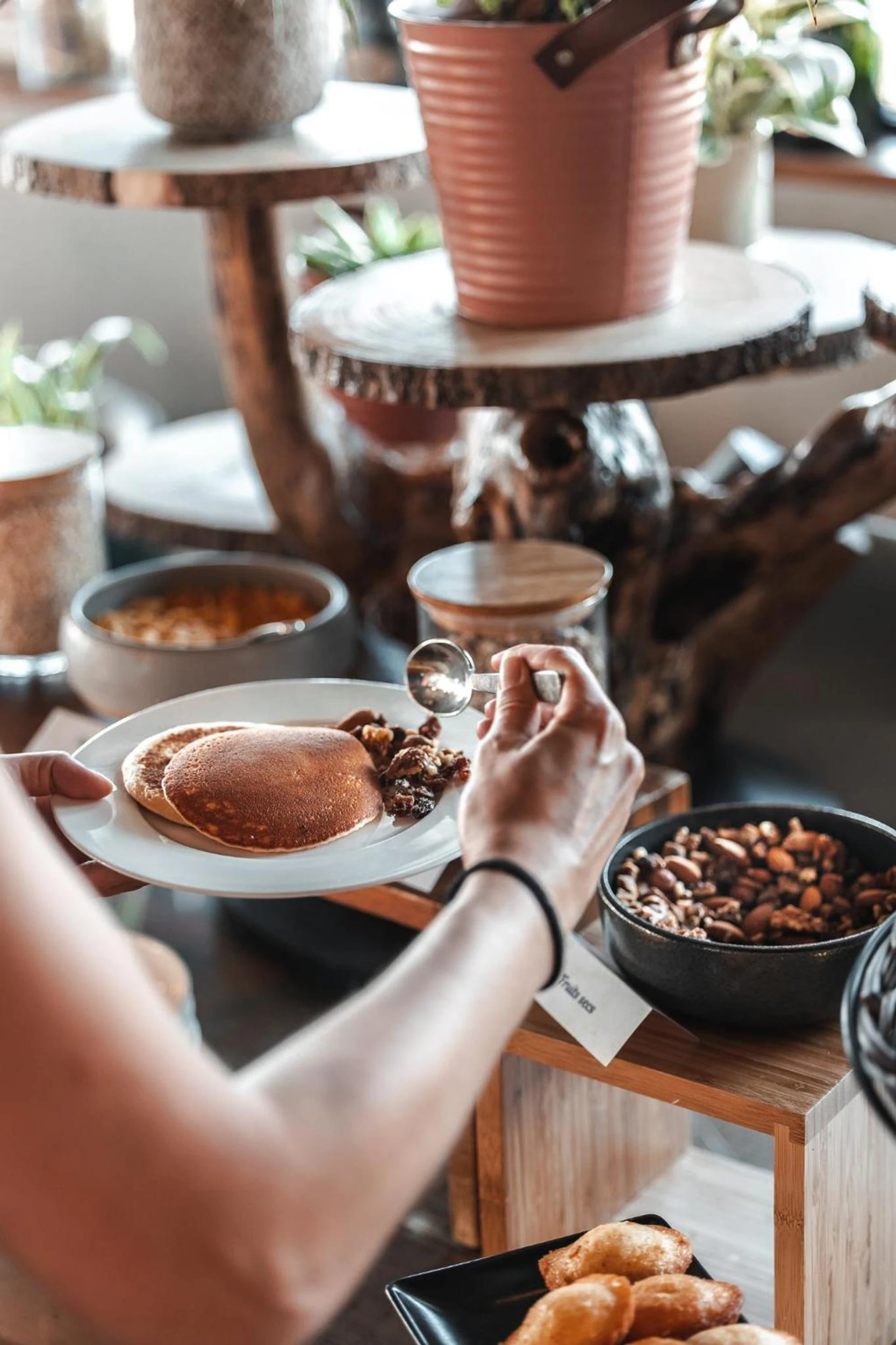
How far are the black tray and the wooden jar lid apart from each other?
521 mm

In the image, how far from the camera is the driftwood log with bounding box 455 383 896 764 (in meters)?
1.59

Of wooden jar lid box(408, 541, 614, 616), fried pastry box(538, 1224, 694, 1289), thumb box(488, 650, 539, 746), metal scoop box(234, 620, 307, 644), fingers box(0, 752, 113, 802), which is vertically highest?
thumb box(488, 650, 539, 746)

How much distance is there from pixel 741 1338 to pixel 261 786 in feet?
1.33

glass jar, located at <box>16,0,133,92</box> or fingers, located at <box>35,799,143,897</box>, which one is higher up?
glass jar, located at <box>16,0,133,92</box>

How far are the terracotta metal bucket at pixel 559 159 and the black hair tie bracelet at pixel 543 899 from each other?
27.5 inches

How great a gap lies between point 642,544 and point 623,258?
1.39 feet

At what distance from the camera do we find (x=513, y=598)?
4.34 ft

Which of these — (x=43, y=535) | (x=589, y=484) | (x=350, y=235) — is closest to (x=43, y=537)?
(x=43, y=535)

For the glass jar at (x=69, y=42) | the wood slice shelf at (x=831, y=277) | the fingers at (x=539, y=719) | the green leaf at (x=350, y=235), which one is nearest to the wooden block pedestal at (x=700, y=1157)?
the fingers at (x=539, y=719)

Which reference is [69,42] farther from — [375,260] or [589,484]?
[589,484]

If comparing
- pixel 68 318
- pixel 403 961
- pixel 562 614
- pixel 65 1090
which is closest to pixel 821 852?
pixel 562 614

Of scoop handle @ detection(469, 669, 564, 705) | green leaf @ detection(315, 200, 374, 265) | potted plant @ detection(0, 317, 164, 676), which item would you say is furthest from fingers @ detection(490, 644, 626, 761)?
green leaf @ detection(315, 200, 374, 265)

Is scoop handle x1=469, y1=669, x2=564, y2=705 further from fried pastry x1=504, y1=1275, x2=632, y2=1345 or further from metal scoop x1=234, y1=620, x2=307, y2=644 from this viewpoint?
metal scoop x1=234, y1=620, x2=307, y2=644

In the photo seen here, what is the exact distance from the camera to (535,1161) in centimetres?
128
